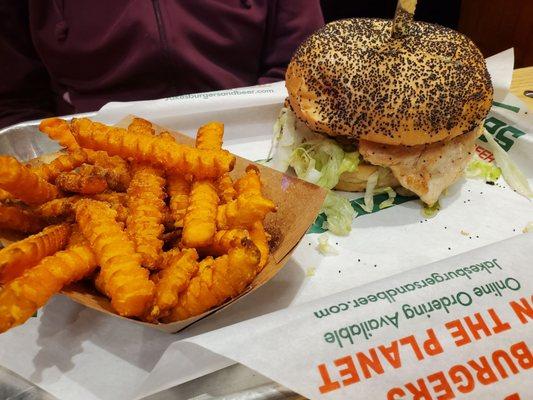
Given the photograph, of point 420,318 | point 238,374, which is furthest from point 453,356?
point 238,374

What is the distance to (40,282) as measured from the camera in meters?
1.05

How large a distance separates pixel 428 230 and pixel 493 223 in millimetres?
238

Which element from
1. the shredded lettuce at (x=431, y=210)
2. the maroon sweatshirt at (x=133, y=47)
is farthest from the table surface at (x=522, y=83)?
the maroon sweatshirt at (x=133, y=47)

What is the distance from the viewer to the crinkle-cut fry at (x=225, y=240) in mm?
1202

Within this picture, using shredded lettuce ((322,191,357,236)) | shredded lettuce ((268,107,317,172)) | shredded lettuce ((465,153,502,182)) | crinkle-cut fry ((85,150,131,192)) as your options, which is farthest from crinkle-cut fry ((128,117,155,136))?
shredded lettuce ((465,153,502,182))

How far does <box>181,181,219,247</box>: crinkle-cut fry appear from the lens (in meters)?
1.21

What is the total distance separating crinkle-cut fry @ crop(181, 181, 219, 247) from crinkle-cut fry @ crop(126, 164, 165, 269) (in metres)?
0.08

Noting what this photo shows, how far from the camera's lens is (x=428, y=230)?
170 centimetres

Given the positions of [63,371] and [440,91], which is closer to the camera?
[63,371]

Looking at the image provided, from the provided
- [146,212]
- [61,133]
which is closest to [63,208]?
[146,212]

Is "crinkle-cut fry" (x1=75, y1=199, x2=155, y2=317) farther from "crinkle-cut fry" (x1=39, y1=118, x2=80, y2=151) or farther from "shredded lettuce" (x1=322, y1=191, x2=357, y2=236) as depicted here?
"shredded lettuce" (x1=322, y1=191, x2=357, y2=236)

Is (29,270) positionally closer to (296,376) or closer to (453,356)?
(296,376)

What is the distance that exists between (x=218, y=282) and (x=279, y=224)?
44 cm

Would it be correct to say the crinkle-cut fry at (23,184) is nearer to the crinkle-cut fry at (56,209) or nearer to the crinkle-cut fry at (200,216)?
the crinkle-cut fry at (56,209)
